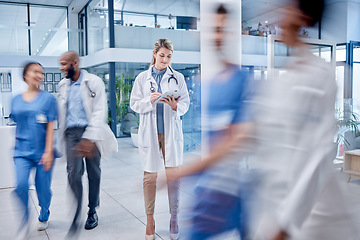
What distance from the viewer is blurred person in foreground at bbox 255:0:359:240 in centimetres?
105

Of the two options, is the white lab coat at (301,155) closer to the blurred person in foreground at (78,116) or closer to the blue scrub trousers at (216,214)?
the blue scrub trousers at (216,214)

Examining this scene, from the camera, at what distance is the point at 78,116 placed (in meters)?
3.13

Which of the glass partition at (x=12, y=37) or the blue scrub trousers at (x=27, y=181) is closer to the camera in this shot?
the blue scrub trousers at (x=27, y=181)

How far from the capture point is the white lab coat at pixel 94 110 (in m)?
3.09

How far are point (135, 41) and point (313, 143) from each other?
10.4 m

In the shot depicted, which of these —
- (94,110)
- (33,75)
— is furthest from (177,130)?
(33,75)

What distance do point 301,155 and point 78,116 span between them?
7.94 feet

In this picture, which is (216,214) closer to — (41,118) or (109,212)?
(41,118)

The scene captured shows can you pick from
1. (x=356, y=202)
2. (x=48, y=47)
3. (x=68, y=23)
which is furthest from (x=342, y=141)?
(x=68, y=23)

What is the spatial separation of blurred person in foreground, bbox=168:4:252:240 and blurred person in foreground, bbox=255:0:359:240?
115 millimetres

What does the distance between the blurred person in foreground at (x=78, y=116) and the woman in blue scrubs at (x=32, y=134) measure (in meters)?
0.12

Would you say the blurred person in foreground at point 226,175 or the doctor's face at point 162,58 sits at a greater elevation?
the doctor's face at point 162,58

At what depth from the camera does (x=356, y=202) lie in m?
4.38

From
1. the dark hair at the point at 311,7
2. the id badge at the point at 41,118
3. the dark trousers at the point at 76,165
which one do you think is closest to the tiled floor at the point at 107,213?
the dark trousers at the point at 76,165
